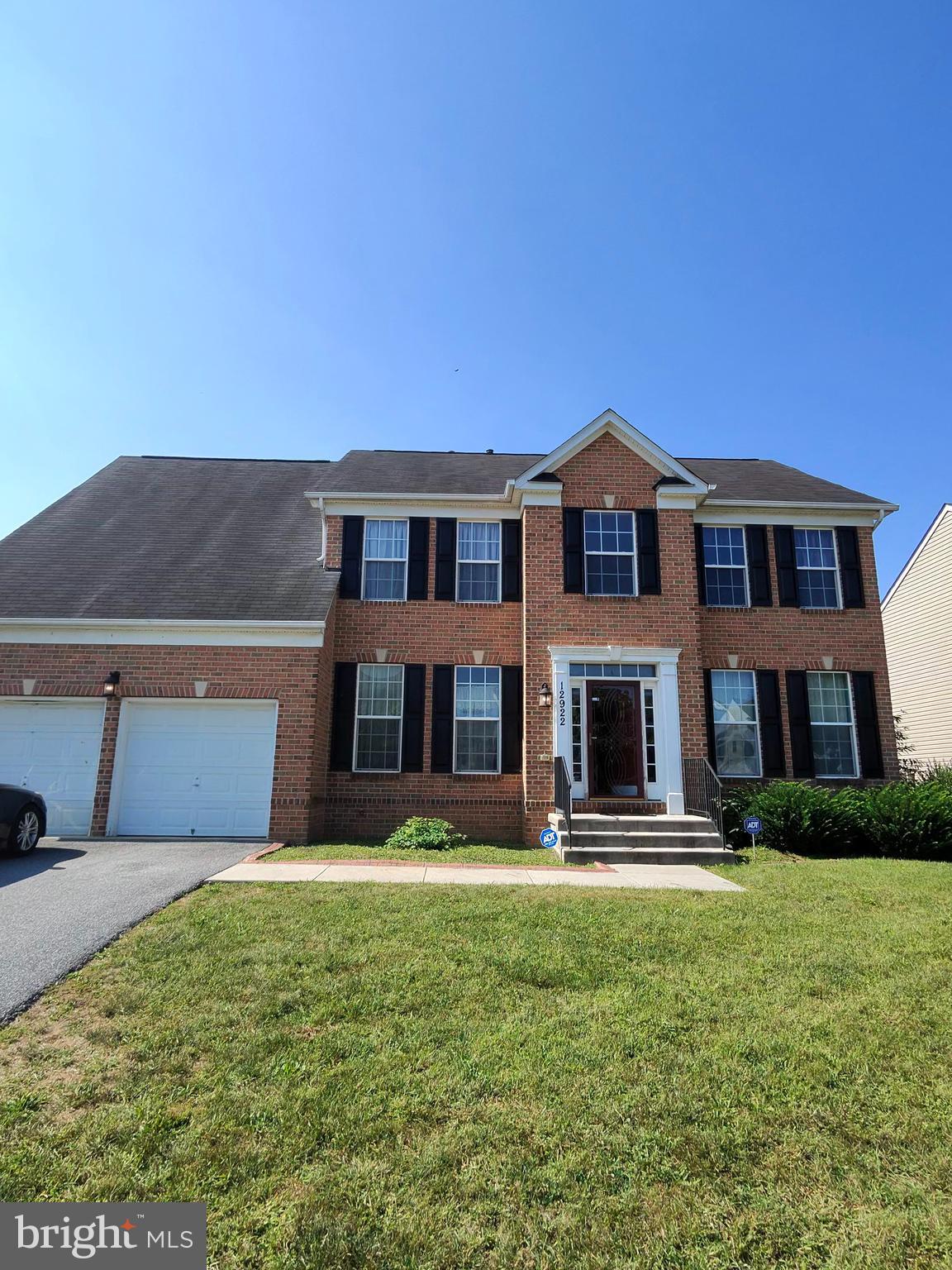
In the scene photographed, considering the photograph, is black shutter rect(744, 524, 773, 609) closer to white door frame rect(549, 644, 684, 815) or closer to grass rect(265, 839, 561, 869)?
white door frame rect(549, 644, 684, 815)

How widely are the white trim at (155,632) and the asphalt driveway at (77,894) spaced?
128 inches

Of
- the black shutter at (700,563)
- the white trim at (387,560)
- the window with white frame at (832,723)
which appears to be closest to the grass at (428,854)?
the white trim at (387,560)

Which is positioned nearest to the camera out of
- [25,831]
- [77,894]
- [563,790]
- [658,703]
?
[77,894]

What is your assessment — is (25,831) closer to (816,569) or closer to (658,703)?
(658,703)

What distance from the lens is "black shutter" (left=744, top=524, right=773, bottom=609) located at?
13453 millimetres

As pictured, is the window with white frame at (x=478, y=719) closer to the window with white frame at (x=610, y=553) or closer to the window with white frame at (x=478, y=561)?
the window with white frame at (x=478, y=561)

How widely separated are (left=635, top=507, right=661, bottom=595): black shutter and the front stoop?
13.6ft

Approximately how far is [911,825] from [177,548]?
13856 mm

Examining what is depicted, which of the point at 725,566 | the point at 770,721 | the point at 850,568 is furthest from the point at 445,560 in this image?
the point at 850,568

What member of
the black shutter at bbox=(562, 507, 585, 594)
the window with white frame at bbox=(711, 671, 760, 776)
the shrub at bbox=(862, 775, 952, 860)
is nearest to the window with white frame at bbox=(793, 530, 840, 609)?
the window with white frame at bbox=(711, 671, 760, 776)

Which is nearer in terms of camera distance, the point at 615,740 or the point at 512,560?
the point at 615,740

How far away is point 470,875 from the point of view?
26.9 feet

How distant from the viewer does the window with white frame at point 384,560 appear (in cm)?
1319

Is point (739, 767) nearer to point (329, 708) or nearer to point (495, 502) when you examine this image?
point (495, 502)
